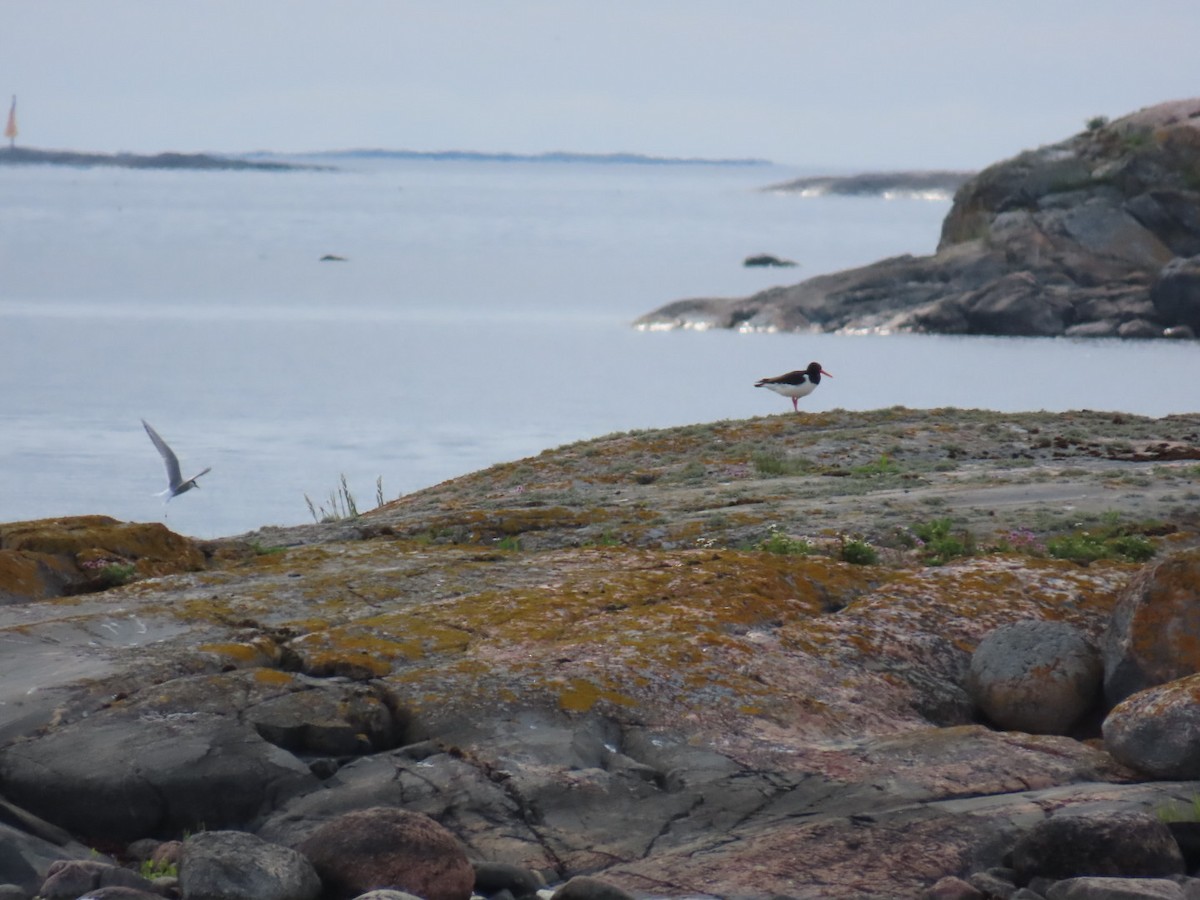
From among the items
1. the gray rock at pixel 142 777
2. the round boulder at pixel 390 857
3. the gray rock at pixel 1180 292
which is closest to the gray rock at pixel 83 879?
the gray rock at pixel 142 777

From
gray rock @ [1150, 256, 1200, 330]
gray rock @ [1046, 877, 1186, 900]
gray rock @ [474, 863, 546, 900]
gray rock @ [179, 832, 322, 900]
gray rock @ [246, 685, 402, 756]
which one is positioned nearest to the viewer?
gray rock @ [1046, 877, 1186, 900]

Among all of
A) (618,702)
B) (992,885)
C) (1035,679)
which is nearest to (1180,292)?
(1035,679)

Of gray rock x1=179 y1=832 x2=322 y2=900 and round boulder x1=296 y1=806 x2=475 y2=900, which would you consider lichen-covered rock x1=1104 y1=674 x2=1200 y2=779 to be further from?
gray rock x1=179 y1=832 x2=322 y2=900

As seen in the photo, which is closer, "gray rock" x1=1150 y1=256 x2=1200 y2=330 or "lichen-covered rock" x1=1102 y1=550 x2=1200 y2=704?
"lichen-covered rock" x1=1102 y1=550 x2=1200 y2=704

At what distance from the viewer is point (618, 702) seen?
34.0 ft

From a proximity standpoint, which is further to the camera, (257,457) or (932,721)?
(257,457)

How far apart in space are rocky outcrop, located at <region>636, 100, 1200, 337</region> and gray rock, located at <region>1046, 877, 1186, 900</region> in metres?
65.5

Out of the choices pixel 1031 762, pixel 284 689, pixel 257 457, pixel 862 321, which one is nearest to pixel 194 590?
pixel 284 689

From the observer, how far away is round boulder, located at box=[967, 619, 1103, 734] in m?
11.0

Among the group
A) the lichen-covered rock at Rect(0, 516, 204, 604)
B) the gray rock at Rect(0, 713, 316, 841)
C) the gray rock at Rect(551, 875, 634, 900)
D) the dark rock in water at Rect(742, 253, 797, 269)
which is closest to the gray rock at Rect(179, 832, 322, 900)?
the gray rock at Rect(0, 713, 316, 841)

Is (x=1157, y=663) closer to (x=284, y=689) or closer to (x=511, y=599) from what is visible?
(x=511, y=599)

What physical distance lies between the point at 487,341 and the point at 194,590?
57.5 metres

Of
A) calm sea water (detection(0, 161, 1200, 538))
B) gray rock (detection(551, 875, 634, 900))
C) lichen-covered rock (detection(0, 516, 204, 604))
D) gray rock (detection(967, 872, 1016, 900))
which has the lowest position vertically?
calm sea water (detection(0, 161, 1200, 538))

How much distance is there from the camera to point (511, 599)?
1179 cm
